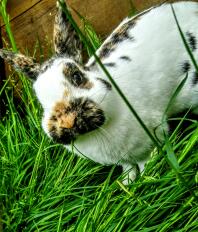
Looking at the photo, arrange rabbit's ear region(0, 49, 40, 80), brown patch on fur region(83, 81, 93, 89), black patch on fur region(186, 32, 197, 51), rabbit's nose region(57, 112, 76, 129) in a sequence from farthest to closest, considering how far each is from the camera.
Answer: black patch on fur region(186, 32, 197, 51) → rabbit's ear region(0, 49, 40, 80) → brown patch on fur region(83, 81, 93, 89) → rabbit's nose region(57, 112, 76, 129)

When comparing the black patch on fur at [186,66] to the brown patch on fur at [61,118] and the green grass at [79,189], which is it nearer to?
the green grass at [79,189]

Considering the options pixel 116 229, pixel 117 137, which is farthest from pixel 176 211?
pixel 117 137

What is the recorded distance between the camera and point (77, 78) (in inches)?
90.3

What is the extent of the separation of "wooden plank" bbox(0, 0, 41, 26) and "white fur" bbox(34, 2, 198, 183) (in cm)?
98

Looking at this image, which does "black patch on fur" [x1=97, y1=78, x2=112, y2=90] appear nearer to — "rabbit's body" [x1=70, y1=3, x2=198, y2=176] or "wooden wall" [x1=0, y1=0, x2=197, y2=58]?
"rabbit's body" [x1=70, y1=3, x2=198, y2=176]

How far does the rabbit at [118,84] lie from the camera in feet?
7.23

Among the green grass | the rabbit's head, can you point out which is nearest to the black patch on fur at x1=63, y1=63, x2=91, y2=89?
the rabbit's head

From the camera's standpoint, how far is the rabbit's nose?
211 centimetres

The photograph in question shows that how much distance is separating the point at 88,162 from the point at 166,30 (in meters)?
0.75

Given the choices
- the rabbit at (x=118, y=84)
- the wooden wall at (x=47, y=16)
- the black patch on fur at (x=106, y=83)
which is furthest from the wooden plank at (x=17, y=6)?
the black patch on fur at (x=106, y=83)

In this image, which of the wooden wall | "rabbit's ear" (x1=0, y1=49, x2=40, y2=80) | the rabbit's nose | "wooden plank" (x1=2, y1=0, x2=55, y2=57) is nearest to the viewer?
the rabbit's nose

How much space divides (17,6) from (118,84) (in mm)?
1300

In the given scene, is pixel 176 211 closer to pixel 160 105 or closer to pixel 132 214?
pixel 132 214

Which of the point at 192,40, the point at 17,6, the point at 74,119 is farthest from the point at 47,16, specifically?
the point at 74,119
